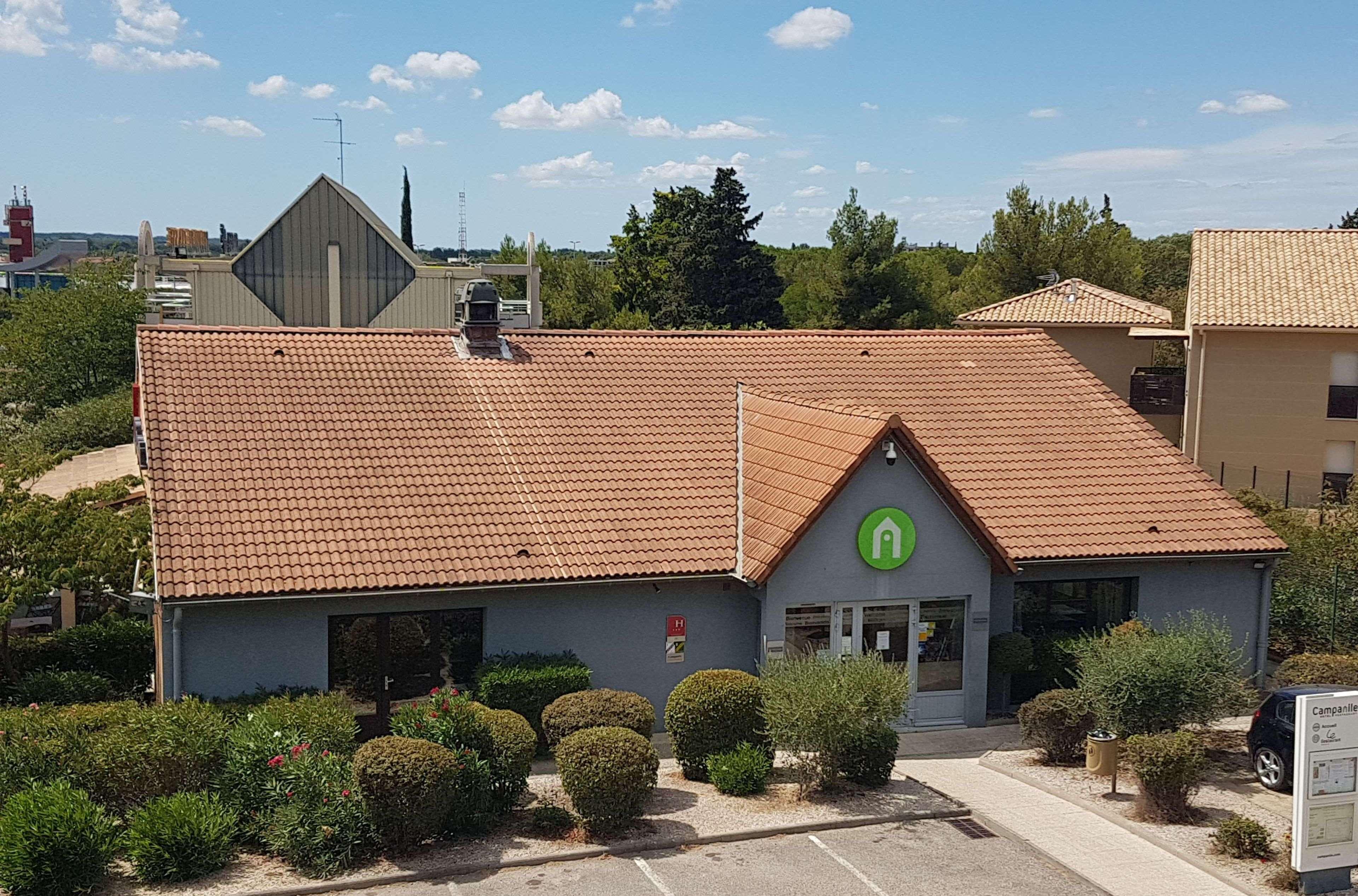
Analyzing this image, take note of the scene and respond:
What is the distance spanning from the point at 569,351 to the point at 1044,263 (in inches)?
1579

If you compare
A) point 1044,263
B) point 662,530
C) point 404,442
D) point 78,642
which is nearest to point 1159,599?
point 662,530

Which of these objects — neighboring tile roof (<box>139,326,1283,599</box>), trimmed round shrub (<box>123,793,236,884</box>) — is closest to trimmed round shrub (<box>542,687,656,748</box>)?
neighboring tile roof (<box>139,326,1283,599</box>)

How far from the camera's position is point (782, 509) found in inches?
750

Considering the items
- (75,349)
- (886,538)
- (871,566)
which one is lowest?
(871,566)

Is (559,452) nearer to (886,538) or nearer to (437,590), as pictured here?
(437,590)

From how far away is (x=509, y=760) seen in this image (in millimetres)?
14430

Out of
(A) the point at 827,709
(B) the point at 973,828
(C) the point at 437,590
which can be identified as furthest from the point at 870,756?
(C) the point at 437,590

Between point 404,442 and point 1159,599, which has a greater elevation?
point 404,442

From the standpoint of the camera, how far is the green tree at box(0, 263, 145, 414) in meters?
52.9

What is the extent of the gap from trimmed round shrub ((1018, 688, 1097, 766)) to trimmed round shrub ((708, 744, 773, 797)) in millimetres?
4082

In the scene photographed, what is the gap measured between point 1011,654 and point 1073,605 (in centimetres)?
196

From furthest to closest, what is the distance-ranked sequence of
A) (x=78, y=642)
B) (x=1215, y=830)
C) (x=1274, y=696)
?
(x=78, y=642), (x=1274, y=696), (x=1215, y=830)

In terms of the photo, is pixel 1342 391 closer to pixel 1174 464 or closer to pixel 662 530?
pixel 1174 464

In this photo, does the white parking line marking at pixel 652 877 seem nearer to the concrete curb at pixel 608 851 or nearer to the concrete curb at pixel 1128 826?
the concrete curb at pixel 608 851
